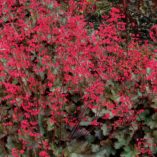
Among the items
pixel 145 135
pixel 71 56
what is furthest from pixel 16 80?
pixel 145 135

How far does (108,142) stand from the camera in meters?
3.91

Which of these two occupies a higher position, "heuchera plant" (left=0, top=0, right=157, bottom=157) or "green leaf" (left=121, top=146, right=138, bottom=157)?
"heuchera plant" (left=0, top=0, right=157, bottom=157)

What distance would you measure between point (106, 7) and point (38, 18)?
1.77m

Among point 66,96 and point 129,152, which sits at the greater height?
point 66,96

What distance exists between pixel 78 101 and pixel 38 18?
6.36 ft

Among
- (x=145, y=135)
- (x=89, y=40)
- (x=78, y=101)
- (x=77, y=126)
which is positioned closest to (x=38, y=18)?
(x=89, y=40)

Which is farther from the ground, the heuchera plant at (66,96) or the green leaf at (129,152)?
the heuchera plant at (66,96)

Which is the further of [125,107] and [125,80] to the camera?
[125,80]

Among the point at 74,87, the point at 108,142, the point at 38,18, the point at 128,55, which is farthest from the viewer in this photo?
the point at 38,18

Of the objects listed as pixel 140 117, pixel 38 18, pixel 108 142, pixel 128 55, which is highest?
pixel 38 18

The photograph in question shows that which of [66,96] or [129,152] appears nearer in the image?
[129,152]

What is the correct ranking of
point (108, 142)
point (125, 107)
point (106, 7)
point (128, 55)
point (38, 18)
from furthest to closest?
1. point (106, 7)
2. point (38, 18)
3. point (128, 55)
4. point (108, 142)
5. point (125, 107)

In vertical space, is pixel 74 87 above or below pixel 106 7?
below

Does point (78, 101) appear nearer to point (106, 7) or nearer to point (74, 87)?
point (74, 87)
